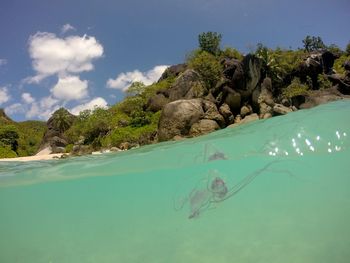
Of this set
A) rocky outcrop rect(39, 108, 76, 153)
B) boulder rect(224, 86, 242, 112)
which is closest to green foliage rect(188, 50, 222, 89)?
boulder rect(224, 86, 242, 112)

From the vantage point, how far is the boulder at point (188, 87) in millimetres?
30800

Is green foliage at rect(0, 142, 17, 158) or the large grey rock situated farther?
green foliage at rect(0, 142, 17, 158)

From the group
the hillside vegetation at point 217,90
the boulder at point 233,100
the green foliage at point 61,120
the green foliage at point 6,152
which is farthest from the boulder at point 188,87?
the green foliage at point 61,120

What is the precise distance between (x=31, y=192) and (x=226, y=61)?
76.7ft

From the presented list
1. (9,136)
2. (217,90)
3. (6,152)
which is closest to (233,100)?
(217,90)

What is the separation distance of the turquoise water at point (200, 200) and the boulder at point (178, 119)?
16.1ft

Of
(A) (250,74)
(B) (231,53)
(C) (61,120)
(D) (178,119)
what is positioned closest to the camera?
(D) (178,119)

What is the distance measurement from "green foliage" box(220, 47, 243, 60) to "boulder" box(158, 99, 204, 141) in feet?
57.8

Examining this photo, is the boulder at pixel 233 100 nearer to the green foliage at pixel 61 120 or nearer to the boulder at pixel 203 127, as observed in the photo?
the boulder at pixel 203 127

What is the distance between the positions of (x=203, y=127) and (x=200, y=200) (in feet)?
38.9

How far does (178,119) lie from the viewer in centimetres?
2236

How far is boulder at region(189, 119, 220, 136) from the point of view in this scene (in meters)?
21.9

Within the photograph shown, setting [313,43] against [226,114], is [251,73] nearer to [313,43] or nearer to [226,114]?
[226,114]

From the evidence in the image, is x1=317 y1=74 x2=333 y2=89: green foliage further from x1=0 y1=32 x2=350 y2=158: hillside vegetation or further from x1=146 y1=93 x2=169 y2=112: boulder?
x1=146 y1=93 x2=169 y2=112: boulder
